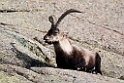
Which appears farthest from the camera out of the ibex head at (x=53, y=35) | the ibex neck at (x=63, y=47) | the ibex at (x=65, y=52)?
the ibex neck at (x=63, y=47)

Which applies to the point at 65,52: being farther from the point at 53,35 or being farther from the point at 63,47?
the point at 53,35

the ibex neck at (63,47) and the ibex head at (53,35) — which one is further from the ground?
the ibex head at (53,35)

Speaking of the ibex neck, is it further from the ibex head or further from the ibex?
the ibex head

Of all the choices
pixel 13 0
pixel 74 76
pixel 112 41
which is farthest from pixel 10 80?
pixel 13 0

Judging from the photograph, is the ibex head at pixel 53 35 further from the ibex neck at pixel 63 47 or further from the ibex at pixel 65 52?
the ibex neck at pixel 63 47

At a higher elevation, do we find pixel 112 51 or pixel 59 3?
pixel 59 3

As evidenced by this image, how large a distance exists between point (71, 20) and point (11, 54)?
6.85 meters

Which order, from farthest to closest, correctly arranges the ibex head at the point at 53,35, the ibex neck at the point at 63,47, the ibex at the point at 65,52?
the ibex neck at the point at 63,47 → the ibex at the point at 65,52 → the ibex head at the point at 53,35

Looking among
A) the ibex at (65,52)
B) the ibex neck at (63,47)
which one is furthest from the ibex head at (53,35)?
the ibex neck at (63,47)

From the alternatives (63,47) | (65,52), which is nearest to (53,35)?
(63,47)

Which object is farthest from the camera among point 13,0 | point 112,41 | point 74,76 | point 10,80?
point 13,0

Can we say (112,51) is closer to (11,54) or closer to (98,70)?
(98,70)

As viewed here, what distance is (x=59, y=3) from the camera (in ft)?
79.9

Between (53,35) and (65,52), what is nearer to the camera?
(53,35)
